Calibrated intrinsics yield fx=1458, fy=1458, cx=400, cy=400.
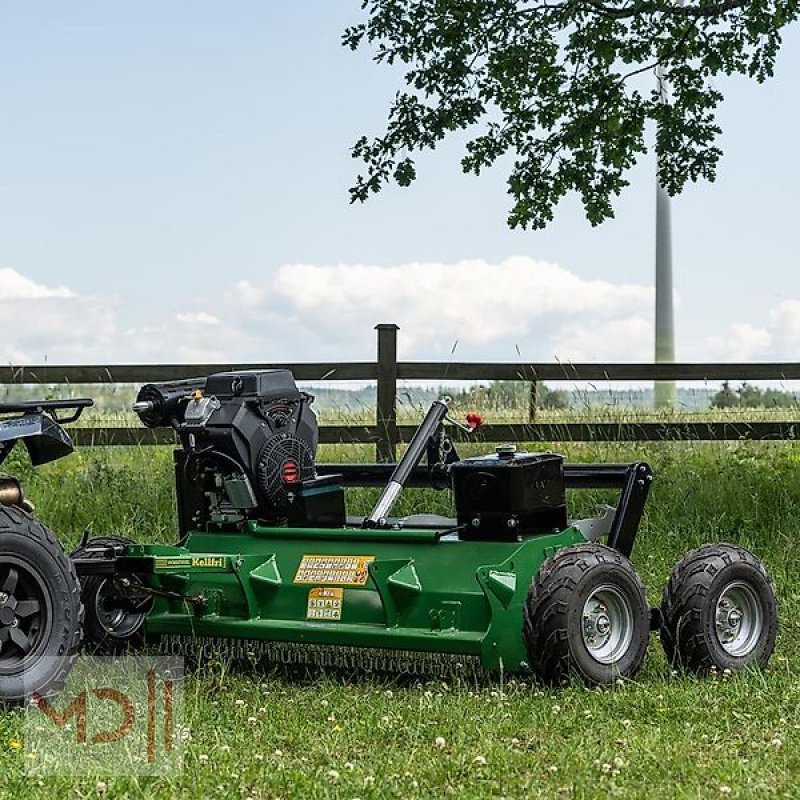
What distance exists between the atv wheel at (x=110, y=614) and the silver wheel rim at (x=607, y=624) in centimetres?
207

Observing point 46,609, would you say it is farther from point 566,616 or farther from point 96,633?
point 566,616

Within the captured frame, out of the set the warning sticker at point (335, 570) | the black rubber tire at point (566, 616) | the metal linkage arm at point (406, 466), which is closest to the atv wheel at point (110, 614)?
the warning sticker at point (335, 570)

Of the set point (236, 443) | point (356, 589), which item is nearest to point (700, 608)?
point (356, 589)

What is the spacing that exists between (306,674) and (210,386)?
4.67 ft

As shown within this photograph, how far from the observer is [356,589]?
5988mm

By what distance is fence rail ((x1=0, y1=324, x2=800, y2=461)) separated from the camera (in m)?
11.6

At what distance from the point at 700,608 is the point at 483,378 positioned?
5.74m

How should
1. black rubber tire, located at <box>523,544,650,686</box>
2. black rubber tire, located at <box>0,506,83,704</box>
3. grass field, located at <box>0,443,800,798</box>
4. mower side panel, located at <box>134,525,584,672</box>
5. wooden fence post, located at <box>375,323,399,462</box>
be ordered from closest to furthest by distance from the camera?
grass field, located at <box>0,443,800,798</box> → black rubber tire, located at <box>0,506,83,704</box> → black rubber tire, located at <box>523,544,650,686</box> → mower side panel, located at <box>134,525,584,672</box> → wooden fence post, located at <box>375,323,399,462</box>

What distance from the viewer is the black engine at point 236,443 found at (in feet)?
21.5

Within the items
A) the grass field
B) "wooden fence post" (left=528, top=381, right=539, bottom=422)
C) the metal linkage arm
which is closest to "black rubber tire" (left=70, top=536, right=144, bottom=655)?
the grass field

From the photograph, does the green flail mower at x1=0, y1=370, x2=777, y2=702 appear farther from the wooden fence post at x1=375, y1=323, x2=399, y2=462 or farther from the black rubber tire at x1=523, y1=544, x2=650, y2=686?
the wooden fence post at x1=375, y1=323, x2=399, y2=462

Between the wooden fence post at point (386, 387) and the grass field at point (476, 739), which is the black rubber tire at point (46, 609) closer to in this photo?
the grass field at point (476, 739)

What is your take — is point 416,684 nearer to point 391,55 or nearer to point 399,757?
point 399,757

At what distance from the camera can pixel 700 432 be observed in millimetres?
11688
